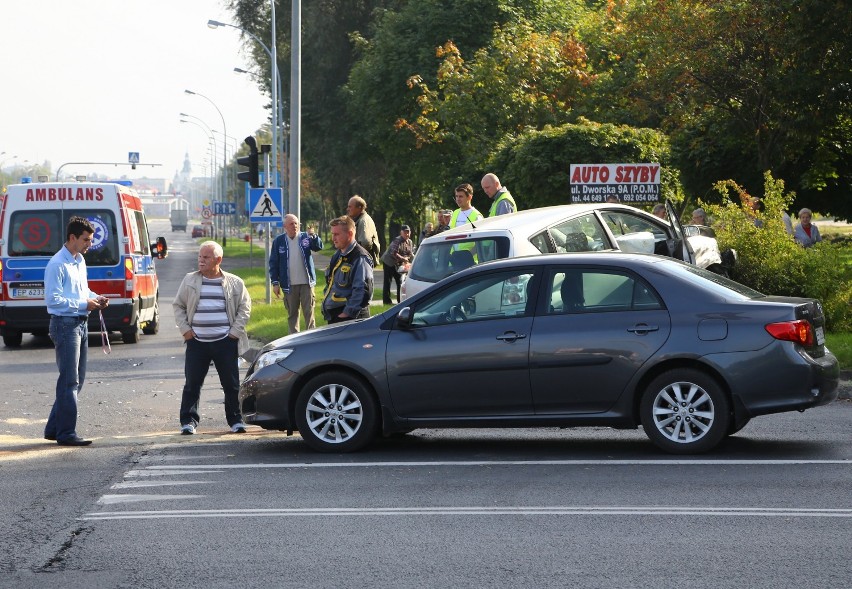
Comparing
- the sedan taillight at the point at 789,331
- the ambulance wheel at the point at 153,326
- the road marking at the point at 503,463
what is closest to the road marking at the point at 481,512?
the road marking at the point at 503,463

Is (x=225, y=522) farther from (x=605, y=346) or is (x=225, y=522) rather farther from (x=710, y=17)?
(x=710, y=17)

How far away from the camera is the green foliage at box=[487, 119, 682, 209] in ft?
80.5

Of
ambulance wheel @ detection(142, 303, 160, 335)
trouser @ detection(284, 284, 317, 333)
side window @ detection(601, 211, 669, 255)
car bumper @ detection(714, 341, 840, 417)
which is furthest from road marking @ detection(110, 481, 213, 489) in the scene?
ambulance wheel @ detection(142, 303, 160, 335)

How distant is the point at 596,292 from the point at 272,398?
259 cm

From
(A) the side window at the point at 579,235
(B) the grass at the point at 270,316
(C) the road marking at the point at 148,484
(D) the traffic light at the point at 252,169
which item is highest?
(D) the traffic light at the point at 252,169

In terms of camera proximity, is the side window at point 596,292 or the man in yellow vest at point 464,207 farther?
the man in yellow vest at point 464,207

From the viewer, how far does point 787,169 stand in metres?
35.1

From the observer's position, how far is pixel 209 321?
11289mm

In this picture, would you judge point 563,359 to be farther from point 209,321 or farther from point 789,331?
point 209,321

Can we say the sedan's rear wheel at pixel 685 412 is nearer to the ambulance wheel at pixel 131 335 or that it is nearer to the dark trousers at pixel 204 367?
the dark trousers at pixel 204 367

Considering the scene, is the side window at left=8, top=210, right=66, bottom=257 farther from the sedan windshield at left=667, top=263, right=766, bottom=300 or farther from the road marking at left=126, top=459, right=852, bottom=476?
the sedan windshield at left=667, top=263, right=766, bottom=300

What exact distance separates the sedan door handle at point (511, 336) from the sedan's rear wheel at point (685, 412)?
97cm

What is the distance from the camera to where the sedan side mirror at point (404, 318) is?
1002cm

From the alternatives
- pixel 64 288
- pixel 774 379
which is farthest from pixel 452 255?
pixel 774 379
